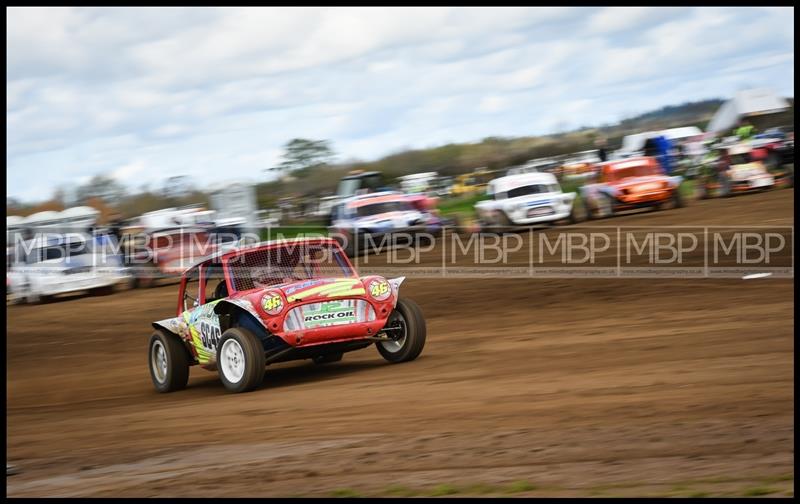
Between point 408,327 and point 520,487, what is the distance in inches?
197

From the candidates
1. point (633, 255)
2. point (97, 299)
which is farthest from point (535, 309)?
point (97, 299)

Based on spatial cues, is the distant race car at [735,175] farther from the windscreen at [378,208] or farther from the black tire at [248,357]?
the black tire at [248,357]

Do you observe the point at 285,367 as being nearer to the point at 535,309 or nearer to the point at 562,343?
the point at 562,343

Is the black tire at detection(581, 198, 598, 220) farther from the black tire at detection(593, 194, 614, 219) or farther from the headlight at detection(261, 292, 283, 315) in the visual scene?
the headlight at detection(261, 292, 283, 315)

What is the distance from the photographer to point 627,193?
87.7 ft

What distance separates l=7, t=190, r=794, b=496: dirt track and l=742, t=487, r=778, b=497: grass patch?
0.02 meters

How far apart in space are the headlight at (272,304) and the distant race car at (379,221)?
16.3 m

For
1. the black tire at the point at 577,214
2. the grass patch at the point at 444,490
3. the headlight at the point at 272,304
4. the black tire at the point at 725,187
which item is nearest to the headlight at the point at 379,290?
the headlight at the point at 272,304

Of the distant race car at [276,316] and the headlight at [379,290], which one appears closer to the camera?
the distant race car at [276,316]

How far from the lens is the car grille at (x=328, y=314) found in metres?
9.44

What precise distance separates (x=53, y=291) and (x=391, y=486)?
772 inches

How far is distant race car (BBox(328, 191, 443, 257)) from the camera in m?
25.8

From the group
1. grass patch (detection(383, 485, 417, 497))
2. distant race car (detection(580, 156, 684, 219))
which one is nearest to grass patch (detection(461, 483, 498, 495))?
grass patch (detection(383, 485, 417, 497))

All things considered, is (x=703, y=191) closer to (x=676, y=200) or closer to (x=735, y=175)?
(x=735, y=175)
